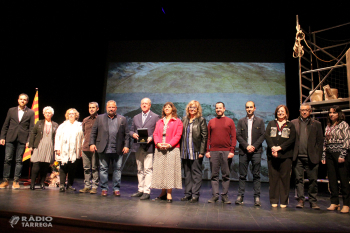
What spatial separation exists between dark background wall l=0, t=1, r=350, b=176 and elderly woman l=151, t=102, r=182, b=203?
3667 millimetres

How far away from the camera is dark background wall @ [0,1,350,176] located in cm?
583

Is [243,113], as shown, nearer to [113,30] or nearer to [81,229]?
[113,30]

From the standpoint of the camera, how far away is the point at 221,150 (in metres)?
3.74

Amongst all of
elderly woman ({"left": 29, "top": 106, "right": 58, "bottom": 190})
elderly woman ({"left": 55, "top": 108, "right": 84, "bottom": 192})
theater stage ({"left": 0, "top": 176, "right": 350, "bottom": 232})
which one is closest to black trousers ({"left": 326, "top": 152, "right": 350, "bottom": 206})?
theater stage ({"left": 0, "top": 176, "right": 350, "bottom": 232})

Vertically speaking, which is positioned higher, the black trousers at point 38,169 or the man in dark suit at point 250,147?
the man in dark suit at point 250,147

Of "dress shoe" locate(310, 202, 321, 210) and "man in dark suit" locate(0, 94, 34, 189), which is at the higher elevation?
"man in dark suit" locate(0, 94, 34, 189)

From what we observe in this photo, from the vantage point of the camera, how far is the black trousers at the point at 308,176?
11.5ft

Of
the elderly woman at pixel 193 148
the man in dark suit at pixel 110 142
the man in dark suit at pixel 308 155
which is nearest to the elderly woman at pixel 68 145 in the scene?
the man in dark suit at pixel 110 142

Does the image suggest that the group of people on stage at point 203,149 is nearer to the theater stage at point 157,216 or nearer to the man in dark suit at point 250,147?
the man in dark suit at point 250,147

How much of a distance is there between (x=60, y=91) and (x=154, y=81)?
8.46ft

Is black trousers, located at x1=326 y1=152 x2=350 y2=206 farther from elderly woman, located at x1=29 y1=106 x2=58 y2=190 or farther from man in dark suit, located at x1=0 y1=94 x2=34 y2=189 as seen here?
man in dark suit, located at x1=0 y1=94 x2=34 y2=189

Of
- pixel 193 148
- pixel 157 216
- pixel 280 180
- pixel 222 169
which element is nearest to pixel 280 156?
pixel 280 180

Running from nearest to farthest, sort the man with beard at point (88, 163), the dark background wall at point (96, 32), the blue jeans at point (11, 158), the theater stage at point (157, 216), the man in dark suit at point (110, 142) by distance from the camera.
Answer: the theater stage at point (157, 216), the man in dark suit at point (110, 142), the man with beard at point (88, 163), the blue jeans at point (11, 158), the dark background wall at point (96, 32)

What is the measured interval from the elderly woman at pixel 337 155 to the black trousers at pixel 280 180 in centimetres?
53
